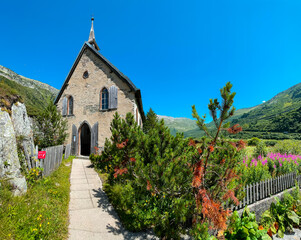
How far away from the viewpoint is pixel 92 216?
4.41 m

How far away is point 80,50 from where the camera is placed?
13.2 meters

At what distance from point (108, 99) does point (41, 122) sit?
555 centimetres

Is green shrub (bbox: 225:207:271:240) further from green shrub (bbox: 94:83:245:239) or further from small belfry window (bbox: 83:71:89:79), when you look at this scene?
small belfry window (bbox: 83:71:89:79)

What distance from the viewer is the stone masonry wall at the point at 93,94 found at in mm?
11336

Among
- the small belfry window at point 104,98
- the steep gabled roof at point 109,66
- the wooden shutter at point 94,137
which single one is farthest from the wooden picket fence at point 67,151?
the steep gabled roof at point 109,66

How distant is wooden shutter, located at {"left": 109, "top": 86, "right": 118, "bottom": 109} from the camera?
448 inches

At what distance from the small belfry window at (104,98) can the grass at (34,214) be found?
7.80m

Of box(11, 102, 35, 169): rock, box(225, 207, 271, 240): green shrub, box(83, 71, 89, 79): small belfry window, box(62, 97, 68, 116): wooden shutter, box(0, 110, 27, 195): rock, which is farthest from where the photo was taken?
box(62, 97, 68, 116): wooden shutter

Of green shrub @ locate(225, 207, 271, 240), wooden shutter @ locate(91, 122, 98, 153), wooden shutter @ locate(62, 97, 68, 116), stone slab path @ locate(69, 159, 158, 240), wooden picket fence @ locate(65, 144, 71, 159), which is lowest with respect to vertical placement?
stone slab path @ locate(69, 159, 158, 240)

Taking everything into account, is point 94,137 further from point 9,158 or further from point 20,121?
point 9,158

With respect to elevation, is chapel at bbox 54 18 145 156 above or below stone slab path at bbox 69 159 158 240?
above

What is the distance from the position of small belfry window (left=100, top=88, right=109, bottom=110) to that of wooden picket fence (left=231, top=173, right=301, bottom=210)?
1069cm

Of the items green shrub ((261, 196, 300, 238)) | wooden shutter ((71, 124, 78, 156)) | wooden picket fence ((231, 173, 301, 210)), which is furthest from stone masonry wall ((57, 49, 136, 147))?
green shrub ((261, 196, 300, 238))

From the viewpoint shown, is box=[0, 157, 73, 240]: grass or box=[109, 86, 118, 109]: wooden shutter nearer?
box=[0, 157, 73, 240]: grass
